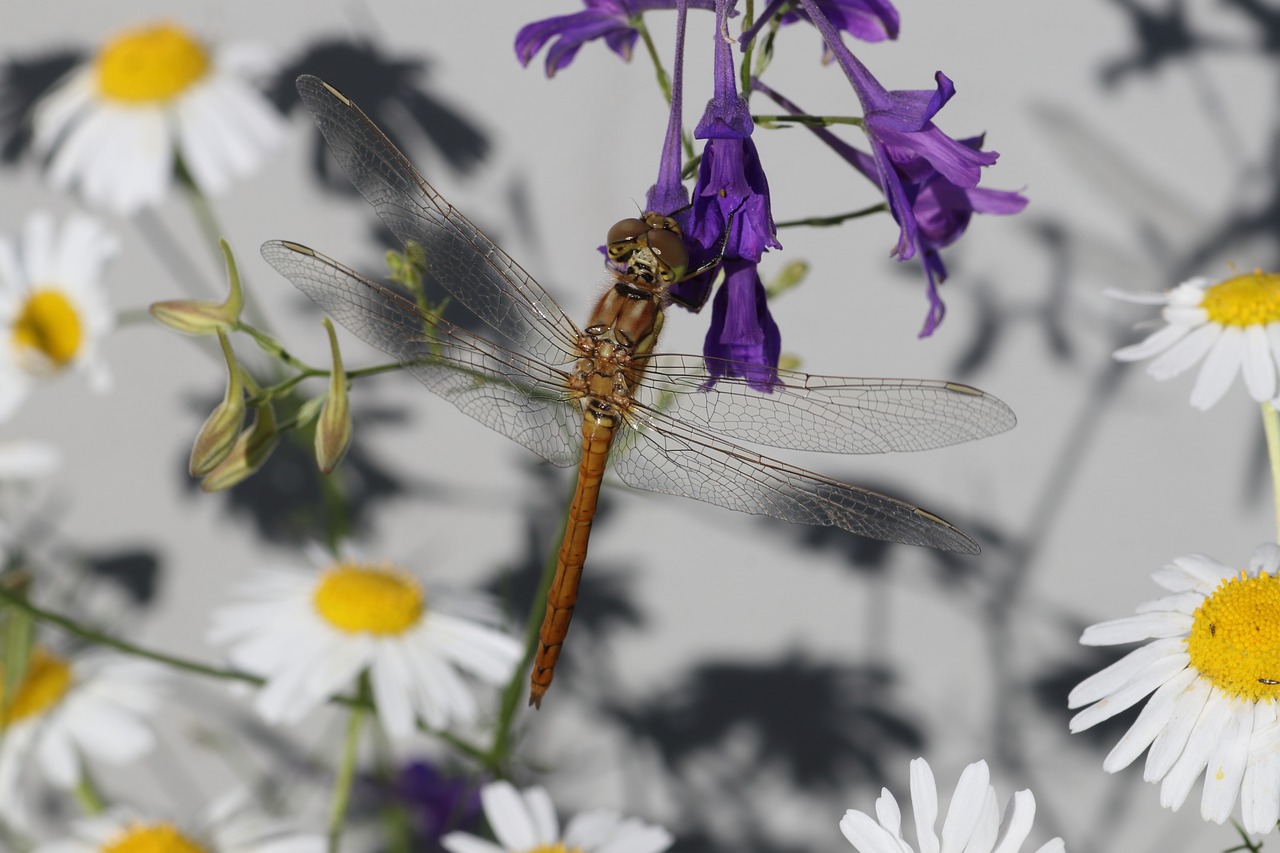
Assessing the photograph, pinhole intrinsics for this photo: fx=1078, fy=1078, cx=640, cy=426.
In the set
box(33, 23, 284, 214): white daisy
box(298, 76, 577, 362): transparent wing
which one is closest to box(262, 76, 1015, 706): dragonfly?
box(298, 76, 577, 362): transparent wing

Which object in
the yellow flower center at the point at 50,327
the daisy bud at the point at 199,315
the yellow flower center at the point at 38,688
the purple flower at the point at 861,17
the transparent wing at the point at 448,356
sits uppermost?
the purple flower at the point at 861,17

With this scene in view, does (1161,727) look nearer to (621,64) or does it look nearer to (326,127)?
(326,127)

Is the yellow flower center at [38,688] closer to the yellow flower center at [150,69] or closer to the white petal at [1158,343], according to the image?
the yellow flower center at [150,69]

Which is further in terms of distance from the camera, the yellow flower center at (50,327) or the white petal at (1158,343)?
the yellow flower center at (50,327)

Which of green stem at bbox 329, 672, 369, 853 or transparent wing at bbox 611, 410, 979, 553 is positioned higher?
transparent wing at bbox 611, 410, 979, 553

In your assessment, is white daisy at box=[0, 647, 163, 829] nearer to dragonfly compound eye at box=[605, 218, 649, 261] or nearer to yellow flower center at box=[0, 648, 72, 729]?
yellow flower center at box=[0, 648, 72, 729]

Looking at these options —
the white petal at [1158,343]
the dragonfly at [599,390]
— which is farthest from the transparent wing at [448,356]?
the white petal at [1158,343]
